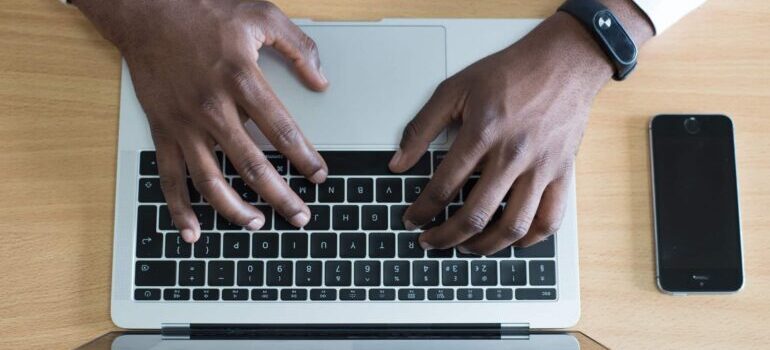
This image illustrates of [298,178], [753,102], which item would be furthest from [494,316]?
[753,102]

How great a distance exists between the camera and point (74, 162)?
78 cm

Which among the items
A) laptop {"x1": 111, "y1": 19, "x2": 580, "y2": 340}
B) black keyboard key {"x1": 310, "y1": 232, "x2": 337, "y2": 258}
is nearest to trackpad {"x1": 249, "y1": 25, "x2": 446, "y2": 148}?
laptop {"x1": 111, "y1": 19, "x2": 580, "y2": 340}

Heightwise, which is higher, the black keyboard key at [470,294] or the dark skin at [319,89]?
the dark skin at [319,89]

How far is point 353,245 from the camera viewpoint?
74 centimetres

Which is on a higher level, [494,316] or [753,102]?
[753,102]

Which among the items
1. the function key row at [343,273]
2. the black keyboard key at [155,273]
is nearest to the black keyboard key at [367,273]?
the function key row at [343,273]

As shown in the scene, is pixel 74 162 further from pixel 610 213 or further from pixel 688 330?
pixel 688 330

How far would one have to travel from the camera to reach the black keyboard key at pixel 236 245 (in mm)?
745

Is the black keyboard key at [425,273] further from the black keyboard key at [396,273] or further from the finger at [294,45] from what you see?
the finger at [294,45]

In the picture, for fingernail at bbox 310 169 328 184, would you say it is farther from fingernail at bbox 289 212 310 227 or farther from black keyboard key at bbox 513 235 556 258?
black keyboard key at bbox 513 235 556 258

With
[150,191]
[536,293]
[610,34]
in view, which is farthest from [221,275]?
[610,34]

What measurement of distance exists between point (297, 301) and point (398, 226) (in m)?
0.14

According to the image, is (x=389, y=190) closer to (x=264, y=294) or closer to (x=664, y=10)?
(x=264, y=294)

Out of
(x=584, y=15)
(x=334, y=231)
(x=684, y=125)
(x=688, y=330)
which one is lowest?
(x=688, y=330)
